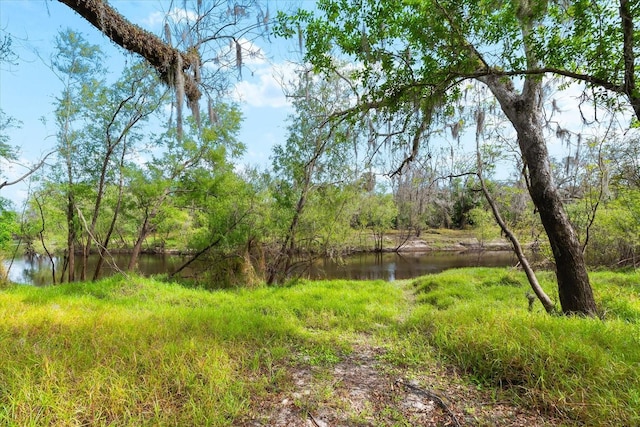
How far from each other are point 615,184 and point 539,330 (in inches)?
275

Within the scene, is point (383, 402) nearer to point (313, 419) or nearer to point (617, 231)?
point (313, 419)

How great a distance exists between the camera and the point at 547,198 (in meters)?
4.86

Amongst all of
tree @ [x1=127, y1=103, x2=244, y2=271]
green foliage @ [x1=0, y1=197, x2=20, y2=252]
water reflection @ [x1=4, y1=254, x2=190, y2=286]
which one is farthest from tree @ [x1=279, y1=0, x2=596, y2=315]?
water reflection @ [x1=4, y1=254, x2=190, y2=286]

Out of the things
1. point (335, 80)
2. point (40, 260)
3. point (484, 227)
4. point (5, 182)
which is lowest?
point (40, 260)

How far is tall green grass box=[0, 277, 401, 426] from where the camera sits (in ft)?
8.54

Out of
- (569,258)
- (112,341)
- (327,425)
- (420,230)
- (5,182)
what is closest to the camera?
(327,425)

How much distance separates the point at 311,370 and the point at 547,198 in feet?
14.5

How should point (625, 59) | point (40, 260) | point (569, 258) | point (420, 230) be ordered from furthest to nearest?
point (420, 230) < point (40, 260) < point (569, 258) < point (625, 59)

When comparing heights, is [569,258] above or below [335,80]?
below

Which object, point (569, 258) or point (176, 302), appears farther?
point (176, 302)

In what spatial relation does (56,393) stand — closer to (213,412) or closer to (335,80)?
(213,412)

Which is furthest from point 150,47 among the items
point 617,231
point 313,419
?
point 617,231

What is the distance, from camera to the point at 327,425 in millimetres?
2623

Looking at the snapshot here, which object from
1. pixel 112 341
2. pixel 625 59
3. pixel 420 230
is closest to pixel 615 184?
pixel 625 59
